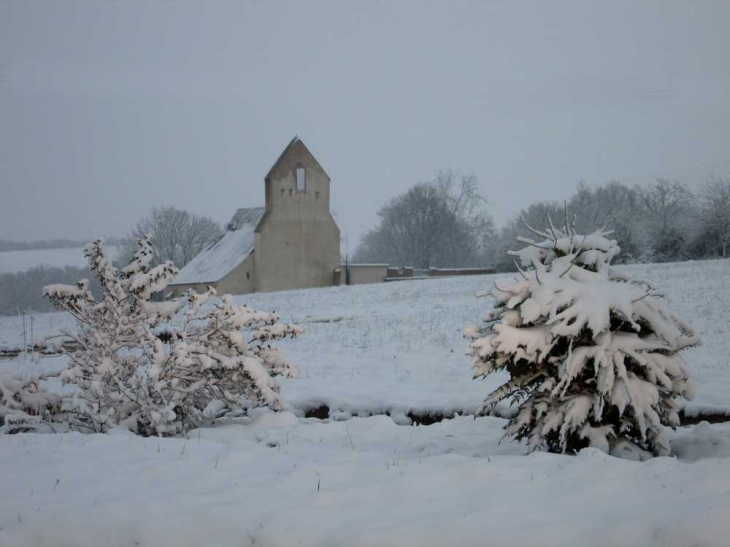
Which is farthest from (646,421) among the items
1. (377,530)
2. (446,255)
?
(446,255)

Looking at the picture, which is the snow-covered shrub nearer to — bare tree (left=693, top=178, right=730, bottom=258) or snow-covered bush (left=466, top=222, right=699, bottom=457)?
snow-covered bush (left=466, top=222, right=699, bottom=457)

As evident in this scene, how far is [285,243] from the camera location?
43.8 metres

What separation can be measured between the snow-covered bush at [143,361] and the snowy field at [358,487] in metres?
0.59

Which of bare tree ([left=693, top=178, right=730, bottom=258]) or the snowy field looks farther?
bare tree ([left=693, top=178, right=730, bottom=258])

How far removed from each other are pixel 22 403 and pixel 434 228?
218ft

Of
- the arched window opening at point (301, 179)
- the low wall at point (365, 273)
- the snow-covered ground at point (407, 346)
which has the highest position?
the arched window opening at point (301, 179)

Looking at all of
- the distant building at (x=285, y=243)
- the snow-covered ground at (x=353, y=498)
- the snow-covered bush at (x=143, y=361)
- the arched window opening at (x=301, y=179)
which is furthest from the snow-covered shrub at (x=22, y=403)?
the arched window opening at (x=301, y=179)

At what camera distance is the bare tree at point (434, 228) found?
73250 mm

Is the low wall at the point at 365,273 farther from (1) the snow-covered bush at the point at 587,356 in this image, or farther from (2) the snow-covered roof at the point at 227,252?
(1) the snow-covered bush at the point at 587,356

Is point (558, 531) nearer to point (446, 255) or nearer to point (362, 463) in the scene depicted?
point (362, 463)

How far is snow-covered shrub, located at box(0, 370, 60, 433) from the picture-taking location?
7.96m

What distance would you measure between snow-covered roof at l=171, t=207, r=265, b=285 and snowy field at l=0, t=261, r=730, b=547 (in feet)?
113

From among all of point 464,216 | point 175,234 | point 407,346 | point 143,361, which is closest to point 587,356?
point 143,361

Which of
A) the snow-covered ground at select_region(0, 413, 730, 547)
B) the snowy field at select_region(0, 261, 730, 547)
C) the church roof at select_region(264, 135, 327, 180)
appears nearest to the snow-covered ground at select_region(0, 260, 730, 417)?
the snowy field at select_region(0, 261, 730, 547)
